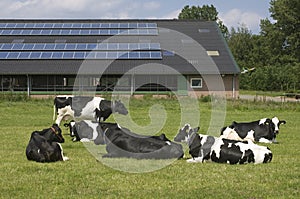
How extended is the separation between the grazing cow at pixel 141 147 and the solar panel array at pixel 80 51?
31.2 m

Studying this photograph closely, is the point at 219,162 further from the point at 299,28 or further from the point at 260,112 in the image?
the point at 299,28

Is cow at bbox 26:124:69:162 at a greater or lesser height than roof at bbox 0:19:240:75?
lesser

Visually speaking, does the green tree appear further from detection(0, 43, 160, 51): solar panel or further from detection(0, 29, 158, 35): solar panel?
detection(0, 43, 160, 51): solar panel

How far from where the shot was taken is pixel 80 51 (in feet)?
145

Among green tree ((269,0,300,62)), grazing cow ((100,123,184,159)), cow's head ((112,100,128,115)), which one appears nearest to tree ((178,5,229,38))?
green tree ((269,0,300,62))

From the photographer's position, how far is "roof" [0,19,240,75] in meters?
42.5

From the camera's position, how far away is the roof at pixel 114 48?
4250 cm

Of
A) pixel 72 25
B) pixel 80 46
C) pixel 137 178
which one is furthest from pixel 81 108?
pixel 72 25

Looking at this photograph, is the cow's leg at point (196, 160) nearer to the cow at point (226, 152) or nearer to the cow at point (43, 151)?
the cow at point (226, 152)

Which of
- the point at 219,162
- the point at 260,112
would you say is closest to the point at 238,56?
the point at 260,112

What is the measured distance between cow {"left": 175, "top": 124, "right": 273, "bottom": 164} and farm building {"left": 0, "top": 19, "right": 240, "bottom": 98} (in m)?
30.9

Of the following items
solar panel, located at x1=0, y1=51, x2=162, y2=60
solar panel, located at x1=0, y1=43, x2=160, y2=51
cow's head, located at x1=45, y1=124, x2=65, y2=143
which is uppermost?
solar panel, located at x1=0, y1=43, x2=160, y2=51

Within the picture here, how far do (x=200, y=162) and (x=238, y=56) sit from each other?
8586 centimetres

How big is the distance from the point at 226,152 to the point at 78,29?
3991 centimetres
